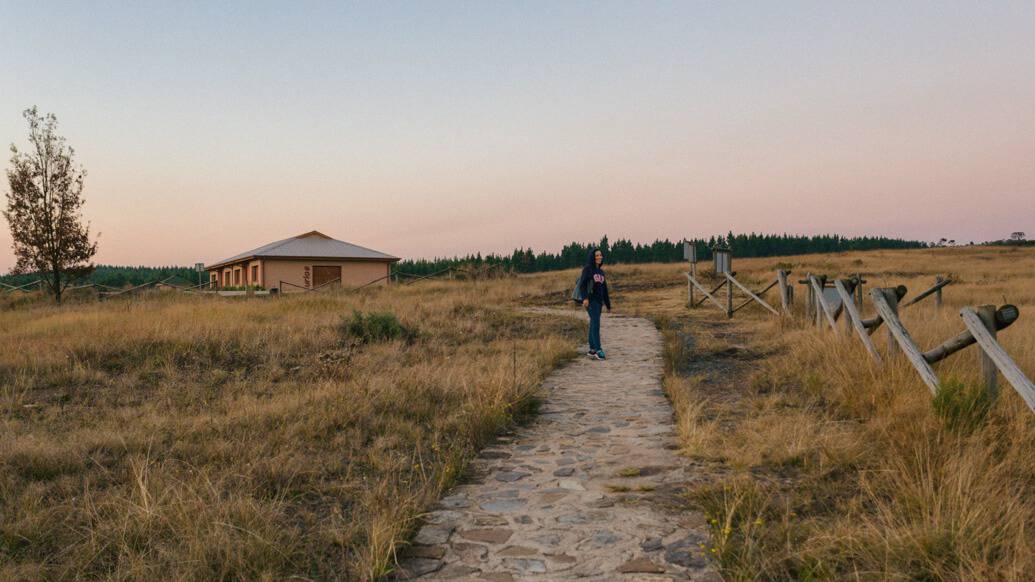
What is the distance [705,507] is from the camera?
3.94 metres

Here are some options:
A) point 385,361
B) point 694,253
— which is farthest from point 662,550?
point 694,253

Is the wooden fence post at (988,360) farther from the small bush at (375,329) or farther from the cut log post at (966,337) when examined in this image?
the small bush at (375,329)

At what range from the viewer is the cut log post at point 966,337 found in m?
4.96

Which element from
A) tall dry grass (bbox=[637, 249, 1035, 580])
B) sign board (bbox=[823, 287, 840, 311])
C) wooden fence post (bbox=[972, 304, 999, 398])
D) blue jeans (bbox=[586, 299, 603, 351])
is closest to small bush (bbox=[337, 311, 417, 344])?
blue jeans (bbox=[586, 299, 603, 351])

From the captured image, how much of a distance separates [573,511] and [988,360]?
12.8 ft

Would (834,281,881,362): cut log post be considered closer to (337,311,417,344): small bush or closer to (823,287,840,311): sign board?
(823,287,840,311): sign board

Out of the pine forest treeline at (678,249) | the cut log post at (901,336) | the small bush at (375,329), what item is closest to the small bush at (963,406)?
the cut log post at (901,336)

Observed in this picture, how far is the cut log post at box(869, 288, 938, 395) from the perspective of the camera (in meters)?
5.41

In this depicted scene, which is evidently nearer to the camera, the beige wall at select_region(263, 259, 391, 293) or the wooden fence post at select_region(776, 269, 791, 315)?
the wooden fence post at select_region(776, 269, 791, 315)

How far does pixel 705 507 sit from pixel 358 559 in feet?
7.22

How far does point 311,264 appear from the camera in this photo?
4016 centimetres

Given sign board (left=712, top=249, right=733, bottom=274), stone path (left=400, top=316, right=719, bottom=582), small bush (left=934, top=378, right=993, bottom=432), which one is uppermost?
sign board (left=712, top=249, right=733, bottom=274)

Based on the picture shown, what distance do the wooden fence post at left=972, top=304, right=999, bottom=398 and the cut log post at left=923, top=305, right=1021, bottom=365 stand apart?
66 mm

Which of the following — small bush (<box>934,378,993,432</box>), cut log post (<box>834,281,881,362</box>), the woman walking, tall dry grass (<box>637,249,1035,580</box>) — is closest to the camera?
tall dry grass (<box>637,249,1035,580</box>)
